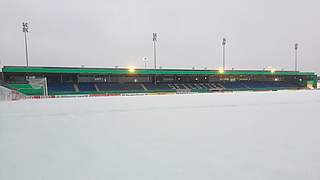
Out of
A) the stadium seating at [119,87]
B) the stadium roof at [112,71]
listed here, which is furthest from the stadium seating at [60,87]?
the stadium seating at [119,87]

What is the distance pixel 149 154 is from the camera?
1.76m

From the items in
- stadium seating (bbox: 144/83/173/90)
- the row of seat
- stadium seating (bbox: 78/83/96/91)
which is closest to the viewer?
the row of seat

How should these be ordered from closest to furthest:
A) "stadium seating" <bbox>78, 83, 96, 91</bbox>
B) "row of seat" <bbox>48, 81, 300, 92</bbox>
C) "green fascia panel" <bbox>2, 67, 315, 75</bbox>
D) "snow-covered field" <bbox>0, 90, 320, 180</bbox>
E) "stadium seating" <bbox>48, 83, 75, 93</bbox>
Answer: "snow-covered field" <bbox>0, 90, 320, 180</bbox>
"green fascia panel" <bbox>2, 67, 315, 75</bbox>
"stadium seating" <bbox>48, 83, 75, 93</bbox>
"row of seat" <bbox>48, 81, 300, 92</bbox>
"stadium seating" <bbox>78, 83, 96, 91</bbox>

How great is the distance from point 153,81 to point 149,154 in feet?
107

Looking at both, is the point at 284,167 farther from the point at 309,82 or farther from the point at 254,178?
the point at 309,82

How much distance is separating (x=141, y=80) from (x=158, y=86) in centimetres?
321

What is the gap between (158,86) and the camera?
32.6 metres

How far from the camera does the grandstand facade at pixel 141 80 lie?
25.8 m

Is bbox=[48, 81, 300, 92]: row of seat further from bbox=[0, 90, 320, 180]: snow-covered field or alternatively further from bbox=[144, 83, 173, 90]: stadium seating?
bbox=[0, 90, 320, 180]: snow-covered field

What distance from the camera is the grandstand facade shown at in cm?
2580

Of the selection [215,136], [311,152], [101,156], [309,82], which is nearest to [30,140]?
[101,156]

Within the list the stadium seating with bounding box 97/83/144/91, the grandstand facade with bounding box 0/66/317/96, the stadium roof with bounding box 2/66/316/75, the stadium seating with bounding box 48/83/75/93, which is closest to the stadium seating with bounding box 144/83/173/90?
the grandstand facade with bounding box 0/66/317/96

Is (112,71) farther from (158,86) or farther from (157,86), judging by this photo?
(158,86)

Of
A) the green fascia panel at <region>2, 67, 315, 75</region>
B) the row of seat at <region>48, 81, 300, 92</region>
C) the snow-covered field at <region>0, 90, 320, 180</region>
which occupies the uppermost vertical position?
the green fascia panel at <region>2, 67, 315, 75</region>
